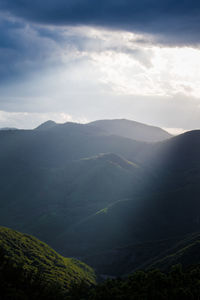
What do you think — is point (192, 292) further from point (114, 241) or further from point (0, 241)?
point (114, 241)

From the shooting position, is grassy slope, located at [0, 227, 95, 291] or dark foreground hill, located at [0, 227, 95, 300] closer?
dark foreground hill, located at [0, 227, 95, 300]

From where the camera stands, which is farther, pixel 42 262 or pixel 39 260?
pixel 39 260

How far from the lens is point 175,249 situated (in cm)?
15575

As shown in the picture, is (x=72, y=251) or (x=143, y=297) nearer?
(x=143, y=297)

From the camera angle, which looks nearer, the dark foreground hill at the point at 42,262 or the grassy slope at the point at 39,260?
the dark foreground hill at the point at 42,262

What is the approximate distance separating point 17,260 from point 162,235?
11878 cm

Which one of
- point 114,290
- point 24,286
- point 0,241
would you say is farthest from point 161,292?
point 0,241

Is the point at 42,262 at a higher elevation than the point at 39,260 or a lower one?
lower

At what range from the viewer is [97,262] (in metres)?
168

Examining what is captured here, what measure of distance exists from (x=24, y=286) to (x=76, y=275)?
278ft

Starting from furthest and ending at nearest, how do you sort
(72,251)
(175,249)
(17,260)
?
1. (72,251)
2. (175,249)
3. (17,260)

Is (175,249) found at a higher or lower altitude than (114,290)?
lower

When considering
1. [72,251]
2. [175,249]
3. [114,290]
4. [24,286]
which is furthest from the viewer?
[72,251]

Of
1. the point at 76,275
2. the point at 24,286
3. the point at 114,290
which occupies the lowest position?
the point at 76,275
